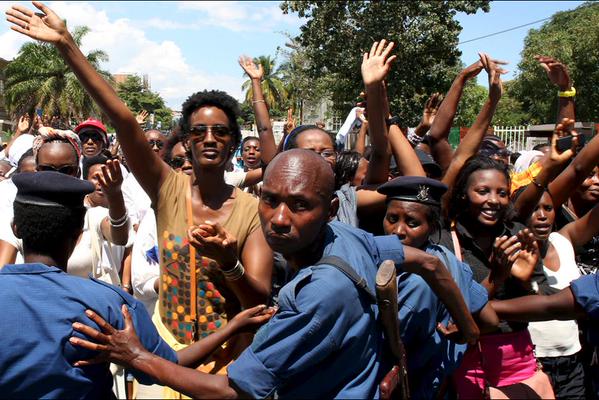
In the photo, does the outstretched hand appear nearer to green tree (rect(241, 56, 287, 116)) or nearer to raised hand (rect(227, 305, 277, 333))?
raised hand (rect(227, 305, 277, 333))

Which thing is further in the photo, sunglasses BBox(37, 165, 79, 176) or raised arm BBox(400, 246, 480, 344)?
sunglasses BBox(37, 165, 79, 176)

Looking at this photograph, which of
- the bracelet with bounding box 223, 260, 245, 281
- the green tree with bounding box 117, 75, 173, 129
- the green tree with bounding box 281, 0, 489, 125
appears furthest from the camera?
the green tree with bounding box 117, 75, 173, 129

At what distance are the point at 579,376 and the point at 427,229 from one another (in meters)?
1.63

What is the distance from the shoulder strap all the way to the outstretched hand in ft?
2.33

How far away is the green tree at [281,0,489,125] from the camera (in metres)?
23.4

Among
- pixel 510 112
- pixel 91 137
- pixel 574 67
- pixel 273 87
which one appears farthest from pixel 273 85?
pixel 91 137

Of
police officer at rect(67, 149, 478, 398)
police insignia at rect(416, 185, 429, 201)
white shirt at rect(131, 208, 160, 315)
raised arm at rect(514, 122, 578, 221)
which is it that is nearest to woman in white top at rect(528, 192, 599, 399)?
raised arm at rect(514, 122, 578, 221)

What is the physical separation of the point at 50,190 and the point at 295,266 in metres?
0.90

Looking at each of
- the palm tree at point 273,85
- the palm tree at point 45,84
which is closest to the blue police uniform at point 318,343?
the palm tree at point 45,84

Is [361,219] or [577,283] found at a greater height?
[361,219]

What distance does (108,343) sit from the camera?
196 centimetres

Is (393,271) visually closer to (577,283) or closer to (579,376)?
(577,283)

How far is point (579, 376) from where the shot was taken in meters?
3.53

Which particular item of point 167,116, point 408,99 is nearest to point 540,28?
point 408,99
